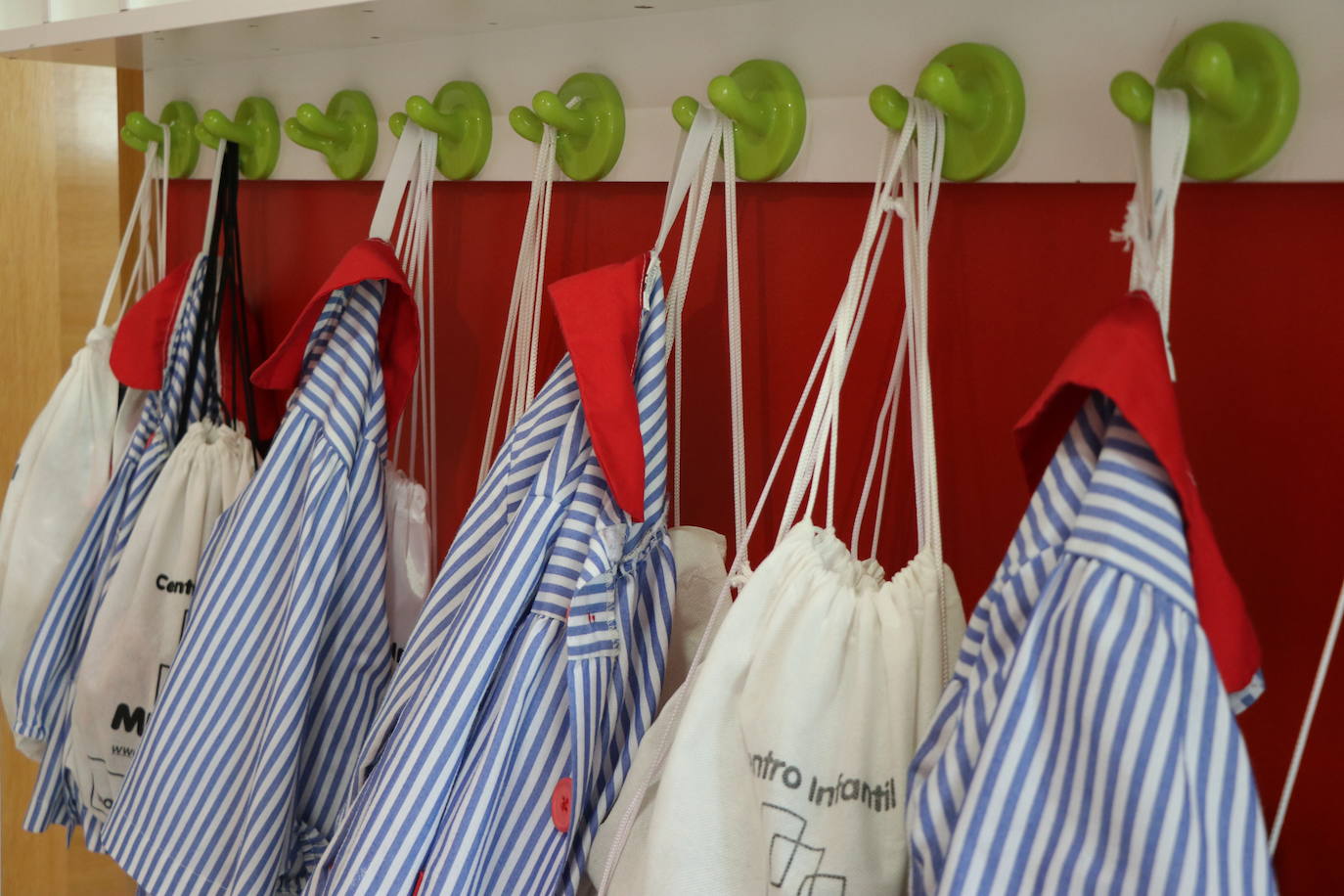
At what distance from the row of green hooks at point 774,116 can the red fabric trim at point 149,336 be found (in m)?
0.12

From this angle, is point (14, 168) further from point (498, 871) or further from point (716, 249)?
point (498, 871)

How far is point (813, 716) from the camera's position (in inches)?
19.9

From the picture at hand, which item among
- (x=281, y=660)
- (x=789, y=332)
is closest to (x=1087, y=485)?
(x=789, y=332)

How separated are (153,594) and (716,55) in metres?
0.54

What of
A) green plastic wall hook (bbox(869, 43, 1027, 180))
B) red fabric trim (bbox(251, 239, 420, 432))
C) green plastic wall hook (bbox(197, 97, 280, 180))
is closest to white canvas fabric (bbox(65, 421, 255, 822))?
red fabric trim (bbox(251, 239, 420, 432))

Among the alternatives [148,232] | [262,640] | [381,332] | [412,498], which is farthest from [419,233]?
[148,232]

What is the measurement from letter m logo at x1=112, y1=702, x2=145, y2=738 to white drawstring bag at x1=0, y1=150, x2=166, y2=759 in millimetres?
148

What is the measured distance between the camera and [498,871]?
61 centimetres

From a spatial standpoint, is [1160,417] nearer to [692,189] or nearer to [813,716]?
[813,716]

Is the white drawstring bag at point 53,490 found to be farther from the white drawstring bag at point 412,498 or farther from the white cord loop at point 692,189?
the white cord loop at point 692,189

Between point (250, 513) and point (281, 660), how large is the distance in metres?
0.09

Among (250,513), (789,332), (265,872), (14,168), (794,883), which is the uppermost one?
(14,168)

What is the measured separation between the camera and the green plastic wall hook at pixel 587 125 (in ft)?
2.38

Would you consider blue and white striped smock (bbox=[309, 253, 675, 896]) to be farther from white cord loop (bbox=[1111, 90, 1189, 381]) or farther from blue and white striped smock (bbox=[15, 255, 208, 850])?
blue and white striped smock (bbox=[15, 255, 208, 850])
